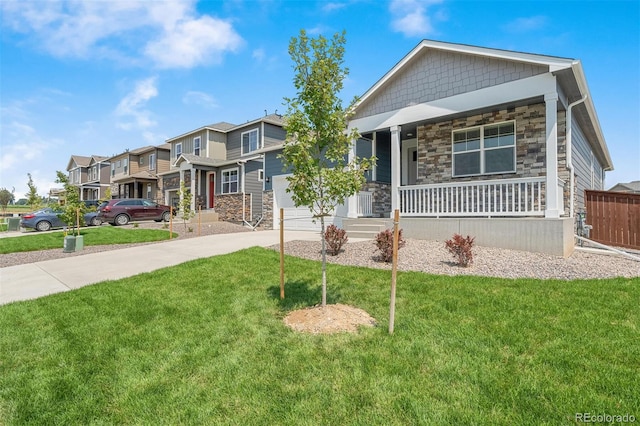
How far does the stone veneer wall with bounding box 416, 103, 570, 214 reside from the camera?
8.70 meters

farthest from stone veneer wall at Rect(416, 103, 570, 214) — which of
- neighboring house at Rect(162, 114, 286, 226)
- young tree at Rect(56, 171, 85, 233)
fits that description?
young tree at Rect(56, 171, 85, 233)

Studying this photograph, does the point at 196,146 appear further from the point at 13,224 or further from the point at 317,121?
the point at 317,121

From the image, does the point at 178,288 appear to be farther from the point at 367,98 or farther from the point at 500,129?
the point at 500,129

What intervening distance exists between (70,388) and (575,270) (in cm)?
736

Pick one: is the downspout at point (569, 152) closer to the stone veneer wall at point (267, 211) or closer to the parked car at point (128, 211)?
the stone veneer wall at point (267, 211)

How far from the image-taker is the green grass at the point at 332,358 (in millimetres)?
2225

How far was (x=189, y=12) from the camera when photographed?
7.95 metres

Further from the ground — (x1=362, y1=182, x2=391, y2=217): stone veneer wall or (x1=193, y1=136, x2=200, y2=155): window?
(x1=193, y1=136, x2=200, y2=155): window

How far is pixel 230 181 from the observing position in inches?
830

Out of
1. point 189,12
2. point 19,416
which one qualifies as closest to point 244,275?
point 19,416

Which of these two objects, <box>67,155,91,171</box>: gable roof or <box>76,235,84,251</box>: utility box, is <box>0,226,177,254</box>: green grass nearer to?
<box>76,235,84,251</box>: utility box

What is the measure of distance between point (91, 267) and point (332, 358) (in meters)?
7.20

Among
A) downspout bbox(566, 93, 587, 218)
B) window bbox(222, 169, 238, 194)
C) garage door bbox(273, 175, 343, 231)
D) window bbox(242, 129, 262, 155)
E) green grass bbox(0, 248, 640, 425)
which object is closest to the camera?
green grass bbox(0, 248, 640, 425)

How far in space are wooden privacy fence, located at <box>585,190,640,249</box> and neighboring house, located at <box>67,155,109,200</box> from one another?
136 feet
